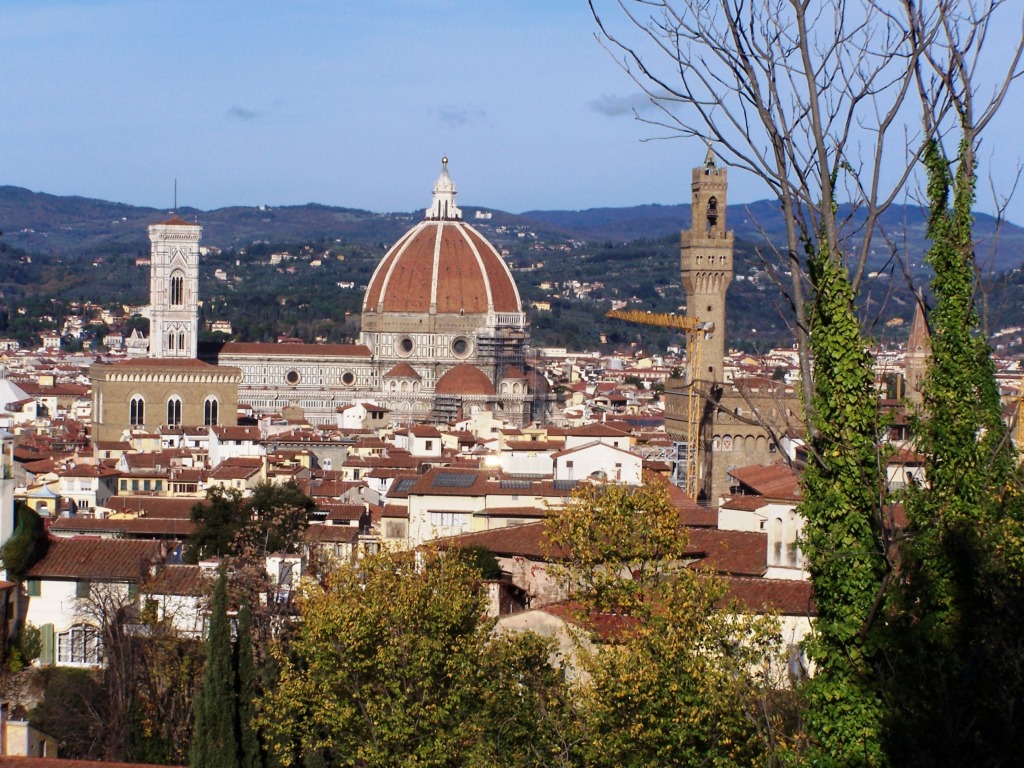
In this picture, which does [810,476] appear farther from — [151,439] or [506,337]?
[506,337]

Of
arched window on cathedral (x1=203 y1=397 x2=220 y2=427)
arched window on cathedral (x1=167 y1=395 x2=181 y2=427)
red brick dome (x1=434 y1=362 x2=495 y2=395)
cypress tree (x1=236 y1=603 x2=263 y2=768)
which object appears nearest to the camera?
cypress tree (x1=236 y1=603 x2=263 y2=768)

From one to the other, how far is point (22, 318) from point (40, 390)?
77671mm

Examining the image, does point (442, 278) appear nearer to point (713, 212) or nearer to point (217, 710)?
point (713, 212)

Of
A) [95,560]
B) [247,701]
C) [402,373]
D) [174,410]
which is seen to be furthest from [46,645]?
[402,373]

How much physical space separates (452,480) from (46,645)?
37.5ft

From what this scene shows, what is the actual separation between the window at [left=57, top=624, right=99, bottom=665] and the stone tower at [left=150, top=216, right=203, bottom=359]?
5701 centimetres

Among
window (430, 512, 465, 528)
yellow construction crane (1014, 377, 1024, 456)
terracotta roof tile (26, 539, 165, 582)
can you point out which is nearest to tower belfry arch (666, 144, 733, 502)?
window (430, 512, 465, 528)

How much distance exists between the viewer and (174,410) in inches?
3034

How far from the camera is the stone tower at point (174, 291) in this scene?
3246 inches

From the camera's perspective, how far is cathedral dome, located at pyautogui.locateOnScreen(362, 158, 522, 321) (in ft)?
304

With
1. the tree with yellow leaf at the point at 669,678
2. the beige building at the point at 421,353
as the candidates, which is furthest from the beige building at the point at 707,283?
the tree with yellow leaf at the point at 669,678

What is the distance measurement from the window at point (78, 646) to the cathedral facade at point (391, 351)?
47992 millimetres

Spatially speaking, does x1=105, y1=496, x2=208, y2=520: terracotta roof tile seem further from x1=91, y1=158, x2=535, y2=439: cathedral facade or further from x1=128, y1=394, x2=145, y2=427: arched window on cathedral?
x1=128, y1=394, x2=145, y2=427: arched window on cathedral

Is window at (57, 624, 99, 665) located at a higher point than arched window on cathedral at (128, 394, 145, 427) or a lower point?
lower
